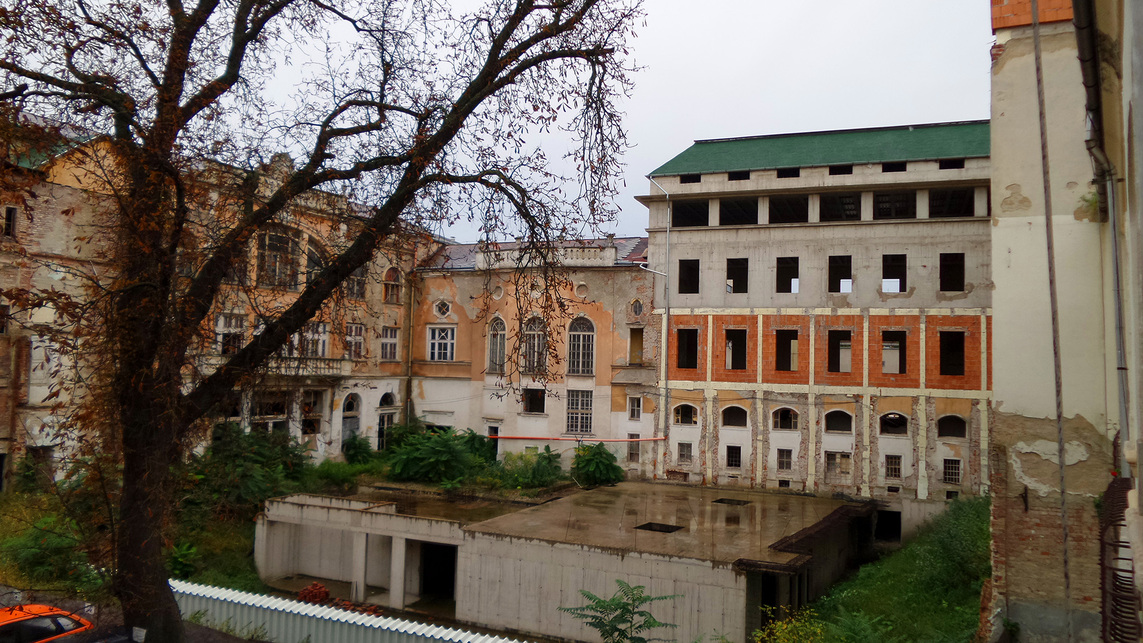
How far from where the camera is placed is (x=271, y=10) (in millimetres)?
7090

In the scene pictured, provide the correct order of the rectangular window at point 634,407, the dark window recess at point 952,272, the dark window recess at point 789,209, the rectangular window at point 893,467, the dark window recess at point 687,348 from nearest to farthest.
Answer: the rectangular window at point 893,467 → the dark window recess at point 952,272 → the dark window recess at point 789,209 → the dark window recess at point 687,348 → the rectangular window at point 634,407

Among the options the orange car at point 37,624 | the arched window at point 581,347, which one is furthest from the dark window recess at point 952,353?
the orange car at point 37,624

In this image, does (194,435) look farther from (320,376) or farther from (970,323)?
(970,323)

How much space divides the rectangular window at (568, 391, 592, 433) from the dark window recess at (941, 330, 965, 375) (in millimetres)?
12155

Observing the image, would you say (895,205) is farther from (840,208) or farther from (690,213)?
(690,213)

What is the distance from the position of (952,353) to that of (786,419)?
6099 millimetres

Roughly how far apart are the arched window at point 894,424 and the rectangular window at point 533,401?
12279mm

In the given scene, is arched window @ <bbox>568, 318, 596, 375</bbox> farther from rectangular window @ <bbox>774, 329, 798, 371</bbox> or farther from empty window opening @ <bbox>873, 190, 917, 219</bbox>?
empty window opening @ <bbox>873, 190, 917, 219</bbox>

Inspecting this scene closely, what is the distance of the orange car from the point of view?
11008 mm

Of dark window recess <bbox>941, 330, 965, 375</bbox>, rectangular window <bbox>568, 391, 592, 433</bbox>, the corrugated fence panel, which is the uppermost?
dark window recess <bbox>941, 330, 965, 375</bbox>

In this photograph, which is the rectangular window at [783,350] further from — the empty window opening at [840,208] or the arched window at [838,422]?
the empty window opening at [840,208]

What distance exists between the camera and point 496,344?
30.2m

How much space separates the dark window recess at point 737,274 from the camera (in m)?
26.0

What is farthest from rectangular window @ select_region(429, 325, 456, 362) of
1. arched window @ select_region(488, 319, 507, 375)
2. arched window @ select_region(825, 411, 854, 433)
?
arched window @ select_region(825, 411, 854, 433)
